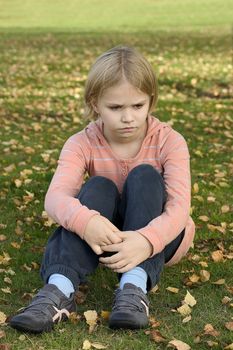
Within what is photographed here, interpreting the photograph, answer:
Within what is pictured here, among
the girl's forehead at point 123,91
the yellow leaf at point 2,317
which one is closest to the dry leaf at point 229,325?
the yellow leaf at point 2,317

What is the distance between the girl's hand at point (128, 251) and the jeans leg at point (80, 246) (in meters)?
0.13

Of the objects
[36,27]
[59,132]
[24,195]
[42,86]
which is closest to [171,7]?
[36,27]

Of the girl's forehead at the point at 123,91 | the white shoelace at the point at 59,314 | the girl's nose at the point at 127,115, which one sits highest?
the girl's forehead at the point at 123,91

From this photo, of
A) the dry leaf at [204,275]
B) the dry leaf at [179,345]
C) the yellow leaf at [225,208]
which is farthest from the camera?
the yellow leaf at [225,208]

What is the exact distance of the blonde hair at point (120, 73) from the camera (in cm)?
419

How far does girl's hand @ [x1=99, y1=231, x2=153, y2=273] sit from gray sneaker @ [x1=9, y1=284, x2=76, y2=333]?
300 millimetres

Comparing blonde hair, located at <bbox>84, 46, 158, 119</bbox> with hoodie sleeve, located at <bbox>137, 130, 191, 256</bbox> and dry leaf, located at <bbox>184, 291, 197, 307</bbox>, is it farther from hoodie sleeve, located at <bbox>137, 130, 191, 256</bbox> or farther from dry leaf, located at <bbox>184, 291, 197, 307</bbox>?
dry leaf, located at <bbox>184, 291, 197, 307</bbox>

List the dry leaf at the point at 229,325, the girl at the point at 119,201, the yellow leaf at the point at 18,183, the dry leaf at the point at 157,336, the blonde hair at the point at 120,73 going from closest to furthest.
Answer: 1. the dry leaf at the point at 157,336
2. the dry leaf at the point at 229,325
3. the girl at the point at 119,201
4. the blonde hair at the point at 120,73
5. the yellow leaf at the point at 18,183

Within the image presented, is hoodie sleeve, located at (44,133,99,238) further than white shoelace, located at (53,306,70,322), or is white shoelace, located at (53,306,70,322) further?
hoodie sleeve, located at (44,133,99,238)

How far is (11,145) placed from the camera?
29.9 ft

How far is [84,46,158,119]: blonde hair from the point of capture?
4191 millimetres

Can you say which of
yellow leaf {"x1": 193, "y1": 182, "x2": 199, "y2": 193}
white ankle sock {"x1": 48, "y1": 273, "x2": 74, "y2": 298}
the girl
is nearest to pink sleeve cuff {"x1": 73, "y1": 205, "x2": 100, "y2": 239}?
the girl

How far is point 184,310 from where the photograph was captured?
4074mm

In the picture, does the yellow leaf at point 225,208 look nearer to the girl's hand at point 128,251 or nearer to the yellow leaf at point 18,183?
the yellow leaf at point 18,183
